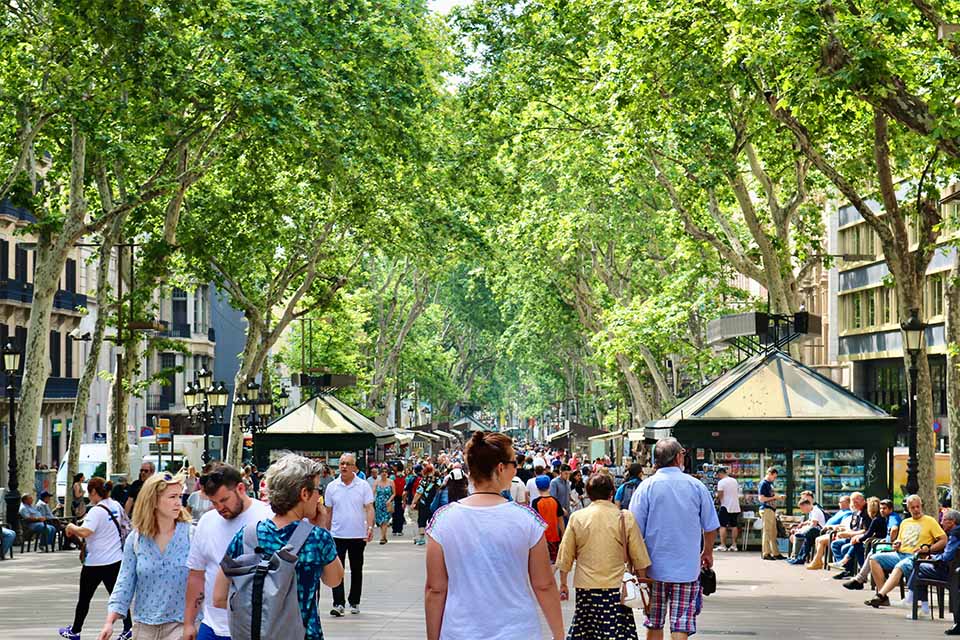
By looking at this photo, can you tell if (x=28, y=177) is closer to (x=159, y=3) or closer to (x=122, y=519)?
(x=159, y=3)

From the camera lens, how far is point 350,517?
58.4ft

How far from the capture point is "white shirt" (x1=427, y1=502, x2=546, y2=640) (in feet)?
23.1

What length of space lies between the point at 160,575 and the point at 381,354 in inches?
2311

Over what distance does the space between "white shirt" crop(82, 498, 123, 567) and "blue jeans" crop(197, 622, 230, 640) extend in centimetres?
545

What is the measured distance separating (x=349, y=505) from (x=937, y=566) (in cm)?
662

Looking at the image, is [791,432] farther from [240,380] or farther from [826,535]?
[240,380]

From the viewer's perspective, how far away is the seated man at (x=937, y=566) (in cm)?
1789

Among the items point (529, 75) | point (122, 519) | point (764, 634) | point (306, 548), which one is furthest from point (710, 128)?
point (306, 548)

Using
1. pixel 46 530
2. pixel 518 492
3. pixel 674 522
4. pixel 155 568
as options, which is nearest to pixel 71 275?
pixel 46 530

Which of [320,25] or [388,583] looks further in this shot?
[320,25]

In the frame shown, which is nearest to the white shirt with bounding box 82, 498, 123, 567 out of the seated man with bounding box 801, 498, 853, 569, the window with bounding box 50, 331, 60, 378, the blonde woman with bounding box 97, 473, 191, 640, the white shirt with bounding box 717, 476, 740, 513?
the blonde woman with bounding box 97, 473, 191, 640

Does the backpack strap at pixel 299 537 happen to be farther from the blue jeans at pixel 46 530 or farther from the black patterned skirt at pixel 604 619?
the blue jeans at pixel 46 530

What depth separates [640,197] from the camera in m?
48.5

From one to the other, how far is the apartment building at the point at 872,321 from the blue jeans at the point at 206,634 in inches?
1951
